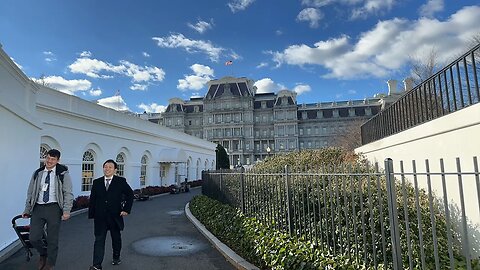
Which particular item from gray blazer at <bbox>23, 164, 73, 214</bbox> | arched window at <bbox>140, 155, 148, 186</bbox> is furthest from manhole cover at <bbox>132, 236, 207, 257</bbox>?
arched window at <bbox>140, 155, 148, 186</bbox>

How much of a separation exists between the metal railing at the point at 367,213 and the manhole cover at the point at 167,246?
5.93 ft

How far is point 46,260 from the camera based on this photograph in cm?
559

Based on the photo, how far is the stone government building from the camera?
74.3 meters

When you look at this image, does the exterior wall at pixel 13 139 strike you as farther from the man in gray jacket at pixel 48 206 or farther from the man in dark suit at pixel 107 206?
the man in dark suit at pixel 107 206

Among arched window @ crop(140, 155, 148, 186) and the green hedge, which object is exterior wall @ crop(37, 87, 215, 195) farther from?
the green hedge

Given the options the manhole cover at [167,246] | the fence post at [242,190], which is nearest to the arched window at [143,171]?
the manhole cover at [167,246]

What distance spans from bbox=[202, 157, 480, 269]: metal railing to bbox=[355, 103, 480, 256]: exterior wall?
0.12 ft

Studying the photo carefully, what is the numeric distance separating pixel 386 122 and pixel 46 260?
10.1 meters

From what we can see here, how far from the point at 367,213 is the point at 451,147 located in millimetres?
1953

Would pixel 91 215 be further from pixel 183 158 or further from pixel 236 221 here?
pixel 183 158

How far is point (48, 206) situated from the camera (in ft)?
17.8

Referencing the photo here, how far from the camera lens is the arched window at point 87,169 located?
17.4 m

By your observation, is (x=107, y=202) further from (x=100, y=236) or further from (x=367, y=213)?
(x=367, y=213)

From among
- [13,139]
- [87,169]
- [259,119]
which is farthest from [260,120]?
[13,139]
